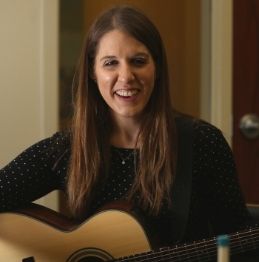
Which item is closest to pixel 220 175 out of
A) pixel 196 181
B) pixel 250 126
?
pixel 196 181

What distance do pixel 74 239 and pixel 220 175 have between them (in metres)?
0.41

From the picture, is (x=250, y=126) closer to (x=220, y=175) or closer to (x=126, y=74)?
(x=220, y=175)

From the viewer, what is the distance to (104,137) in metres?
1.38

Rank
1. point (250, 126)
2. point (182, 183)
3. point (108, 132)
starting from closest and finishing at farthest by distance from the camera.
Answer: point (182, 183) < point (108, 132) < point (250, 126)

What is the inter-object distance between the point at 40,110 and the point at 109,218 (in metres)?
0.77

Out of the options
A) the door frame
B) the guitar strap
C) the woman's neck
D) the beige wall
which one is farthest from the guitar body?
the door frame

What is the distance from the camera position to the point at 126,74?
122 centimetres

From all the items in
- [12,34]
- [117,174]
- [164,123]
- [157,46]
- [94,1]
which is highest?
[94,1]

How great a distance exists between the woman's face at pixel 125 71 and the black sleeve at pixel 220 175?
0.19 metres

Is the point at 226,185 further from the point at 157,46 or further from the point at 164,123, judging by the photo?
the point at 157,46

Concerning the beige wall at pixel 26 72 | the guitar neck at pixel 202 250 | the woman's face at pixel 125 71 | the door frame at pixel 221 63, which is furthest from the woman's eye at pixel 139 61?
the door frame at pixel 221 63

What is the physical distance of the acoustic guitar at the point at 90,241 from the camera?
1.16m


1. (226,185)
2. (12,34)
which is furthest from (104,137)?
(12,34)

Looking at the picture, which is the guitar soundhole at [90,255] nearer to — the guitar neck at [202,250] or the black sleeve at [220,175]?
the guitar neck at [202,250]
